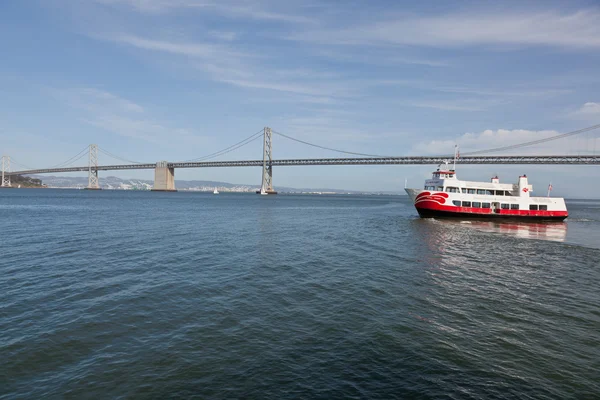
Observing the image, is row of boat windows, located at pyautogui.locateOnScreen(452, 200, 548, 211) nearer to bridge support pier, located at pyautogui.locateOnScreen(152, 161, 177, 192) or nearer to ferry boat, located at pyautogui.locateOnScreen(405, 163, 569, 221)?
ferry boat, located at pyautogui.locateOnScreen(405, 163, 569, 221)

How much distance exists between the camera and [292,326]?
9.48 meters

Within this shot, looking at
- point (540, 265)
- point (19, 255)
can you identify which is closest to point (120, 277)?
point (19, 255)

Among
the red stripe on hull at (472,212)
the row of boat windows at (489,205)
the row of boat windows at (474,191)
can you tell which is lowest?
the red stripe on hull at (472,212)

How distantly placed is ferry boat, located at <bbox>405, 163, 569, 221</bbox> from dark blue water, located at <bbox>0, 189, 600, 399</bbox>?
83.9 feet

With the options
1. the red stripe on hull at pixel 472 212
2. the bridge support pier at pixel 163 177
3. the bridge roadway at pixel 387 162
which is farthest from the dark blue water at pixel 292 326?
the bridge support pier at pixel 163 177

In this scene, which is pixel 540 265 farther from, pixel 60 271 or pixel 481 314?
pixel 60 271

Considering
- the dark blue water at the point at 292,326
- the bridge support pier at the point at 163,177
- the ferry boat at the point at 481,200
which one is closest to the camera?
the dark blue water at the point at 292,326

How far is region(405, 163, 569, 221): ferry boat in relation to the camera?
44812 mm

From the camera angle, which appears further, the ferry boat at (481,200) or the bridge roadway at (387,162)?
the bridge roadway at (387,162)

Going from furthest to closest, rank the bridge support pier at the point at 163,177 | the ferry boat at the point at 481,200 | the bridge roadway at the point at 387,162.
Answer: the bridge support pier at the point at 163,177
the bridge roadway at the point at 387,162
the ferry boat at the point at 481,200

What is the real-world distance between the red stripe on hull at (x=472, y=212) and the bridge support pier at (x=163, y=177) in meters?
141

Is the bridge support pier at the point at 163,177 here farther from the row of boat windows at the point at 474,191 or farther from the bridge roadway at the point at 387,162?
the row of boat windows at the point at 474,191

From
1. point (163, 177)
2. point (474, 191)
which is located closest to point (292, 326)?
point (474, 191)

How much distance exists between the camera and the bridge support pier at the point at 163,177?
16288cm
